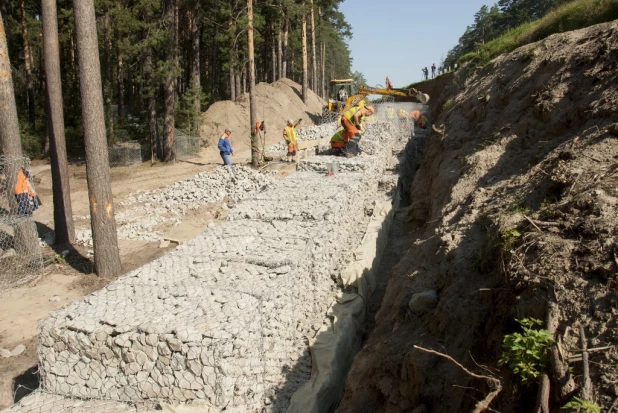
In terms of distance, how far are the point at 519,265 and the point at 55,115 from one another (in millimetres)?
9584

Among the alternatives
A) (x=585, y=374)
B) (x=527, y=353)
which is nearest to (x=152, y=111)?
(x=527, y=353)

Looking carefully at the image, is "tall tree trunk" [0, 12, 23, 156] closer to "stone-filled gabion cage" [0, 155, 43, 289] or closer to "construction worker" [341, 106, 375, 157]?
"stone-filled gabion cage" [0, 155, 43, 289]

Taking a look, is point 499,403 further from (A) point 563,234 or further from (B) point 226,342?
(B) point 226,342

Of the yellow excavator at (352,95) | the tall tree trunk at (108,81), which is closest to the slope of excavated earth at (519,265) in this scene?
the yellow excavator at (352,95)

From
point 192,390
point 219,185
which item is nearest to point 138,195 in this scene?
point 219,185

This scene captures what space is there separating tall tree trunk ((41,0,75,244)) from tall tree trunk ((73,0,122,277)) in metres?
2.12

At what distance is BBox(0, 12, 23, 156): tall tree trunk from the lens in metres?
8.72

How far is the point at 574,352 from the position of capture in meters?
2.73

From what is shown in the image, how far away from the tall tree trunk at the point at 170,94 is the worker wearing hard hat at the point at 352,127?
342 inches

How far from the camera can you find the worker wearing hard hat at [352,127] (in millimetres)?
11789

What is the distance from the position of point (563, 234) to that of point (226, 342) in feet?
9.92

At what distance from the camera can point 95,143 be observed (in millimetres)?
7883

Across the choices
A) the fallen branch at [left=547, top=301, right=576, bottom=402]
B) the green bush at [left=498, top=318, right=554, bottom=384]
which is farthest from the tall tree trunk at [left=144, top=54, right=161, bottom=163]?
the fallen branch at [left=547, top=301, right=576, bottom=402]

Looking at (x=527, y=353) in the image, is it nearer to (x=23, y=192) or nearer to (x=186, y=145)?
(x=23, y=192)
